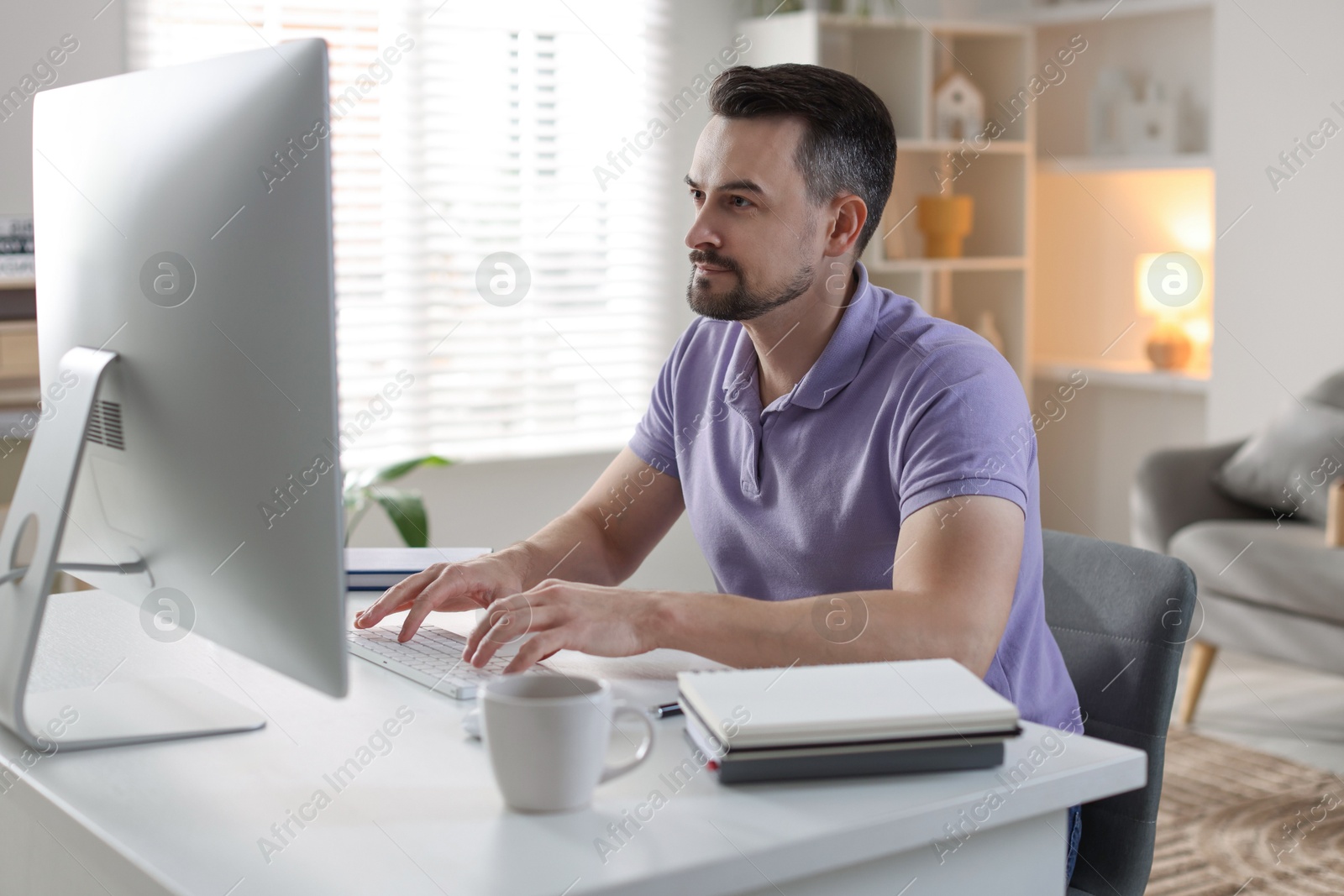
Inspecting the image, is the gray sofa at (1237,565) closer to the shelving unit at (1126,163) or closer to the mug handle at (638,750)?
the shelving unit at (1126,163)

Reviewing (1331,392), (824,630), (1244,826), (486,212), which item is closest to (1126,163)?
(1331,392)

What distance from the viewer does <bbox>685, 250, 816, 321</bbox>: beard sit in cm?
158

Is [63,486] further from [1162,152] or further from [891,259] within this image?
[1162,152]

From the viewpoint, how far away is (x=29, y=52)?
3121 mm

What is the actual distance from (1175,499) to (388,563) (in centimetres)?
251

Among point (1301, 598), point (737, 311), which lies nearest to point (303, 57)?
point (737, 311)

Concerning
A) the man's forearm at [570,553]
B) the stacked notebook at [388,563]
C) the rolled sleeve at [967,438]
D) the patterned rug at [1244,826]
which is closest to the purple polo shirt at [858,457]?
the rolled sleeve at [967,438]

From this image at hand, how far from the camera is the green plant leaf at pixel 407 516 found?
10.7 feet

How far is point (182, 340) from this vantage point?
3.14 feet

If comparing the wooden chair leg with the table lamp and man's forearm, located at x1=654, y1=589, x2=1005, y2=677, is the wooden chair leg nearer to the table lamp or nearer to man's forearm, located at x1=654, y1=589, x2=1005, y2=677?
the table lamp

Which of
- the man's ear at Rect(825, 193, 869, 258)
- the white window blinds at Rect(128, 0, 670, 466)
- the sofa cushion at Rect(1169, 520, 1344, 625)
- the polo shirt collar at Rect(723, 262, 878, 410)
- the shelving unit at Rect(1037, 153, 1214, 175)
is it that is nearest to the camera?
the polo shirt collar at Rect(723, 262, 878, 410)

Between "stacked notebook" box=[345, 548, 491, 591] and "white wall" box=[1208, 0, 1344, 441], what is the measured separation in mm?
3078

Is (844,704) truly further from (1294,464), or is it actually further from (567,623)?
(1294,464)

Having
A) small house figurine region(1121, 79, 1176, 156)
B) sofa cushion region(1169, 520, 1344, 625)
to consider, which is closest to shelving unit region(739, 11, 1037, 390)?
small house figurine region(1121, 79, 1176, 156)
